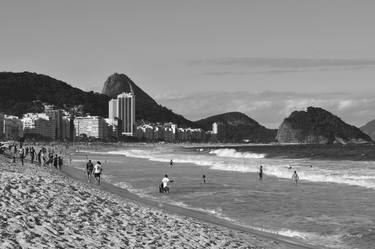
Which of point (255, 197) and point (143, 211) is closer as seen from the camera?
point (143, 211)

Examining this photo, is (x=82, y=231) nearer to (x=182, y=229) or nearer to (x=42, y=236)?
(x=42, y=236)

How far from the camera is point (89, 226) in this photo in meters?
13.2

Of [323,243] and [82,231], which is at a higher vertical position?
[82,231]

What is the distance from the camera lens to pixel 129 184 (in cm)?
3784

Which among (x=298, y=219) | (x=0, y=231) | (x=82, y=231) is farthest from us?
(x=298, y=219)

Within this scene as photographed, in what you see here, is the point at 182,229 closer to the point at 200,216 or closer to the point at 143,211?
the point at 143,211

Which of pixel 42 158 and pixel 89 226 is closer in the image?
pixel 89 226

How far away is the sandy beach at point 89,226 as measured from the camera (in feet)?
36.6

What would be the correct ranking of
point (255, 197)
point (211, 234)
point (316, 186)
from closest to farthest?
point (211, 234), point (255, 197), point (316, 186)

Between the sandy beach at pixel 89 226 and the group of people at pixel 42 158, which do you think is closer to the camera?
the sandy beach at pixel 89 226

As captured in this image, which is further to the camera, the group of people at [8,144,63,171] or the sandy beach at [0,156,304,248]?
the group of people at [8,144,63,171]

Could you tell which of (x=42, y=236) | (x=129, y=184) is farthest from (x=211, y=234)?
(x=129, y=184)

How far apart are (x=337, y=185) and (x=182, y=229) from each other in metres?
25.6

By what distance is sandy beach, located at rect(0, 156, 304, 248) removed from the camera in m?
11.2
